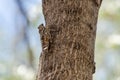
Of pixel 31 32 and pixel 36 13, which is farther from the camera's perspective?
pixel 36 13

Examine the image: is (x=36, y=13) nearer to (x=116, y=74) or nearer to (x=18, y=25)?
(x=18, y=25)


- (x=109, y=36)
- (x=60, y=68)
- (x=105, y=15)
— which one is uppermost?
(x=105, y=15)

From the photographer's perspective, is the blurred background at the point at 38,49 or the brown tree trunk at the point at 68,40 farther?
the blurred background at the point at 38,49

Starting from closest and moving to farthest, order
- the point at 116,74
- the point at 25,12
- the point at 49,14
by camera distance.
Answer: the point at 49,14 → the point at 25,12 → the point at 116,74

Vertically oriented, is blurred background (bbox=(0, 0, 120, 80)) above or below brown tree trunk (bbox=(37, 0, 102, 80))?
above

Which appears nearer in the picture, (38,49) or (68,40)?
(68,40)

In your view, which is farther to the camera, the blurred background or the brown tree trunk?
the blurred background

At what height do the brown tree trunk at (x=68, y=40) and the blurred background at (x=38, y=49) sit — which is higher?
the blurred background at (x=38, y=49)

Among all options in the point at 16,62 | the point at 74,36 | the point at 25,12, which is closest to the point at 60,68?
the point at 74,36
